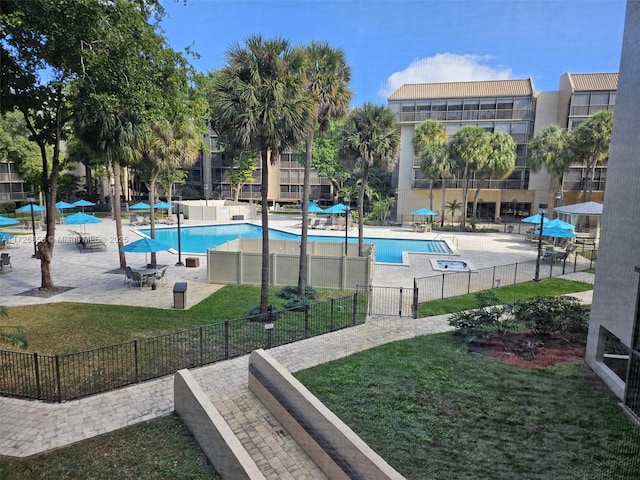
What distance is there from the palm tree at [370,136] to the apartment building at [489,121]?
405 inches

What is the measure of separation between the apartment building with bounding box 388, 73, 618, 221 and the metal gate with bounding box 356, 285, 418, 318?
1298 cm

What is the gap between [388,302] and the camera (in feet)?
23.9

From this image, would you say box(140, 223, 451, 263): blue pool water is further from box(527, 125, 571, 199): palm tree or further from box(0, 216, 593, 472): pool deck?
box(527, 125, 571, 199): palm tree

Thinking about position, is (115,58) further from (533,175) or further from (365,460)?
(533,175)

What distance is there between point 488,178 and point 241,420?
18.9 metres

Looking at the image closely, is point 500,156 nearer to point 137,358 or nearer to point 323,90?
point 323,90

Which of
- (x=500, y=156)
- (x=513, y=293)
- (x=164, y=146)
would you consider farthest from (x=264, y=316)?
(x=500, y=156)

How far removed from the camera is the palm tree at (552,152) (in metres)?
15.1

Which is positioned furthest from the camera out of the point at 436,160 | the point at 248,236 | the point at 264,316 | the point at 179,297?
the point at 436,160

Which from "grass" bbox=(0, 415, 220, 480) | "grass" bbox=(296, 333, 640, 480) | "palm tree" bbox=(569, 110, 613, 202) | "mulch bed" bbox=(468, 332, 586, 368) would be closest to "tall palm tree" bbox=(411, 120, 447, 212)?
"palm tree" bbox=(569, 110, 613, 202)

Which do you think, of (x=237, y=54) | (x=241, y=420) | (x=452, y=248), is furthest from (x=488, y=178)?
(x=241, y=420)

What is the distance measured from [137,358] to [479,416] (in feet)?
11.5

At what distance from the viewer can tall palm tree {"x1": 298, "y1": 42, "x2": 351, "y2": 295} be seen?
7.28 metres

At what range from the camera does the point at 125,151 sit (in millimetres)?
8445
